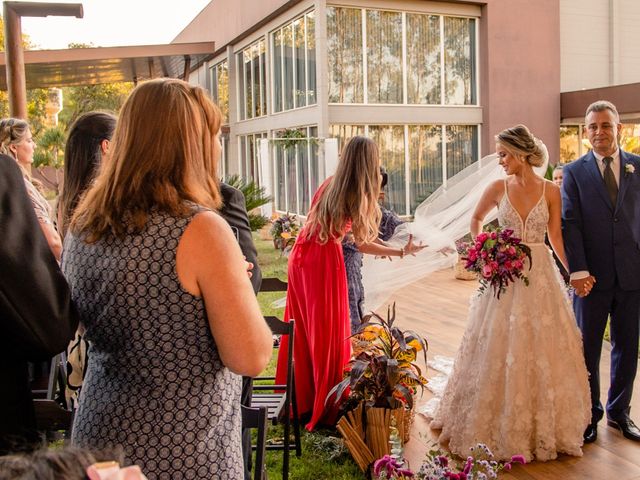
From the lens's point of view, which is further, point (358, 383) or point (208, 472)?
point (358, 383)

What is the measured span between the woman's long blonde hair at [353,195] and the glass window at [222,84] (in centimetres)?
2023

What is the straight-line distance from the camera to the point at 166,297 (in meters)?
1.74

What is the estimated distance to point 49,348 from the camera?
5.43 ft

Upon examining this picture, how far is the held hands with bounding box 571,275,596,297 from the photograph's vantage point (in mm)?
4277

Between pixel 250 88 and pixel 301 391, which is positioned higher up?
pixel 250 88

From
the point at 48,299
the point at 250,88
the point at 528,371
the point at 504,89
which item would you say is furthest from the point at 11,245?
the point at 250,88

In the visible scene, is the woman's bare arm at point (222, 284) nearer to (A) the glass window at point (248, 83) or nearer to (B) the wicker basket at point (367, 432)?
(B) the wicker basket at point (367, 432)

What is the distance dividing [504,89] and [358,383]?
46.6ft

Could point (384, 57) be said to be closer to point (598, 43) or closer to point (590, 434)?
point (598, 43)

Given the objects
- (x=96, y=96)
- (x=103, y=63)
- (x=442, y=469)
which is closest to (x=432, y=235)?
(x=442, y=469)

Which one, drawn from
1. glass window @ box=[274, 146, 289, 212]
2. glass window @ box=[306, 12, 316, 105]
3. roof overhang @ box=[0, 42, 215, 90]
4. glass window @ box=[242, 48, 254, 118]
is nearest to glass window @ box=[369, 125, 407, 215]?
glass window @ box=[306, 12, 316, 105]

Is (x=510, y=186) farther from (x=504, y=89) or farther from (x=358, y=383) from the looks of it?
(x=504, y=89)

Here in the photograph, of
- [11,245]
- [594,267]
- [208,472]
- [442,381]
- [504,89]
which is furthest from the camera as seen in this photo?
[504,89]

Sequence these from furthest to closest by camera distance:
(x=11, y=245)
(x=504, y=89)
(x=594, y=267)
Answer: (x=504, y=89), (x=594, y=267), (x=11, y=245)
